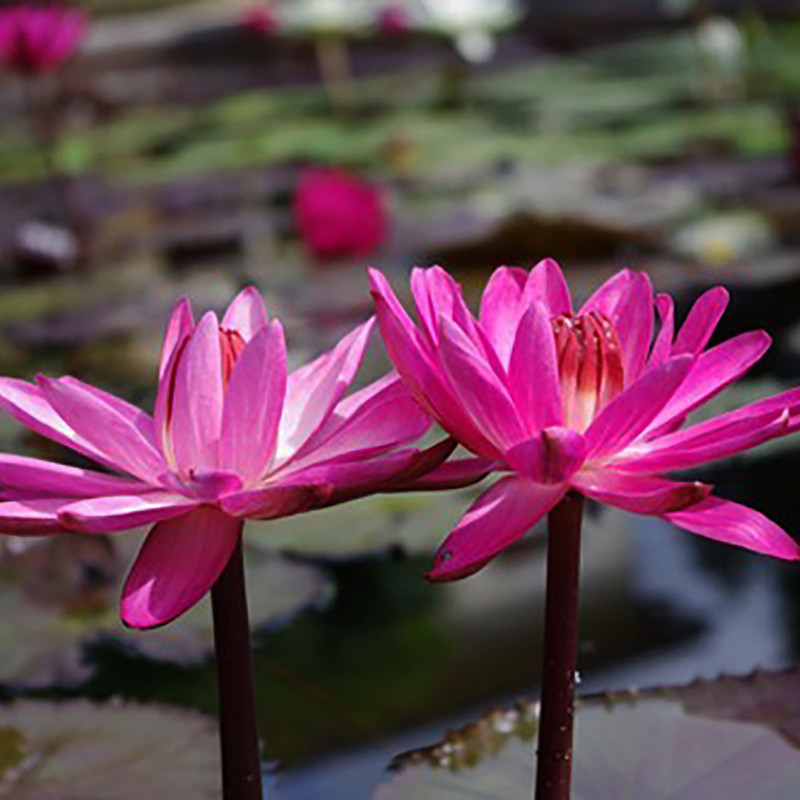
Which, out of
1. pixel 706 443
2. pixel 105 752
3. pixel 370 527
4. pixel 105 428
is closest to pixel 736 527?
pixel 706 443

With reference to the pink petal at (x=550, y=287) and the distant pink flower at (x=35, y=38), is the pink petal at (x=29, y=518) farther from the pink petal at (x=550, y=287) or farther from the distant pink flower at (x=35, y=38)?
the distant pink flower at (x=35, y=38)

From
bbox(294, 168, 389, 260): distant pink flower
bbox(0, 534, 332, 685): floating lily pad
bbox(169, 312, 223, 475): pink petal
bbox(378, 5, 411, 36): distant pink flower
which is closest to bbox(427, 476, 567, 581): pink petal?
bbox(169, 312, 223, 475): pink petal

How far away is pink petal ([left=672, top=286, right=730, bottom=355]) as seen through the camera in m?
0.52

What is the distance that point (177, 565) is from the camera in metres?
0.49

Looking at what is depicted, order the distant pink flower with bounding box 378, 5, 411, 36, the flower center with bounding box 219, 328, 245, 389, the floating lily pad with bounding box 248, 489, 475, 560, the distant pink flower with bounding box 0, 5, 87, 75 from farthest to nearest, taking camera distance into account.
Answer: the distant pink flower with bounding box 378, 5, 411, 36 < the distant pink flower with bounding box 0, 5, 87, 75 < the floating lily pad with bounding box 248, 489, 475, 560 < the flower center with bounding box 219, 328, 245, 389

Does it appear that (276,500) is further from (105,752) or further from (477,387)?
(105,752)

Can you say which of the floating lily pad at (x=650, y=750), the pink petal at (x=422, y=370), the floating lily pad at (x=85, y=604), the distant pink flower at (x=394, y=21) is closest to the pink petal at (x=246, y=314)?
the pink petal at (x=422, y=370)

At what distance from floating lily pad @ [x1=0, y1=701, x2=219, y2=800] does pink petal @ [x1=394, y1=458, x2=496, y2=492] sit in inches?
11.3

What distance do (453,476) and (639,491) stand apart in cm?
7

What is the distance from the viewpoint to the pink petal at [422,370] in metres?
0.49

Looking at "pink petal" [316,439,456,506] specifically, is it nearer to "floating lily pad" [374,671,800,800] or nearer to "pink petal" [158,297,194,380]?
"pink petal" [158,297,194,380]

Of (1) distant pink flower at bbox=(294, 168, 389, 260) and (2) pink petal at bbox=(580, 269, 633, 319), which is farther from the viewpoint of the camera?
(1) distant pink flower at bbox=(294, 168, 389, 260)

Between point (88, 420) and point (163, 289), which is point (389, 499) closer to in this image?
point (88, 420)

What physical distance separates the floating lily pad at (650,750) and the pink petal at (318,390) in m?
0.22
